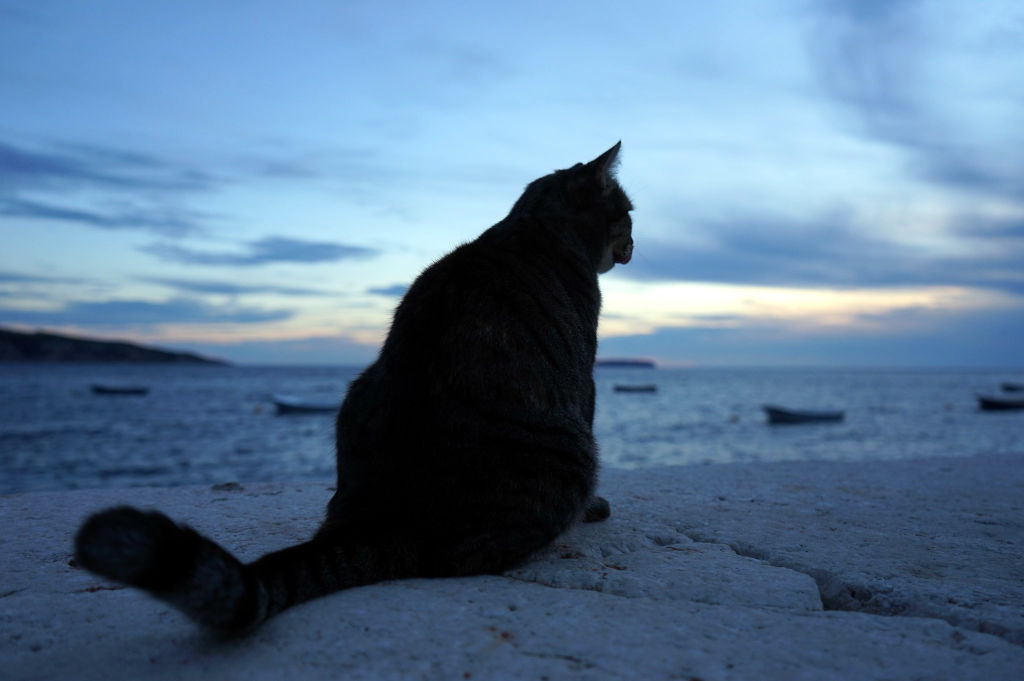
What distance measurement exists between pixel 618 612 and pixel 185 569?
1243 millimetres

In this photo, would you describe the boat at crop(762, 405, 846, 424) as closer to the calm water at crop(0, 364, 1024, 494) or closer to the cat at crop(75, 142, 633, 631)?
the calm water at crop(0, 364, 1024, 494)

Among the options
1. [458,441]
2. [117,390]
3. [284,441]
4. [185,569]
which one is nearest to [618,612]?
[458,441]

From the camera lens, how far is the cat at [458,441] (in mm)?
2379

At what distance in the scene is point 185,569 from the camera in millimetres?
1627

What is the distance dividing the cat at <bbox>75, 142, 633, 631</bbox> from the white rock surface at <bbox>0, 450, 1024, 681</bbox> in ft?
0.39

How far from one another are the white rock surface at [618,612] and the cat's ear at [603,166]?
186 cm

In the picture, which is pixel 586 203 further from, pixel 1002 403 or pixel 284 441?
pixel 1002 403

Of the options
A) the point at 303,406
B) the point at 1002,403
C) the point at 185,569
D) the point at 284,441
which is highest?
the point at 185,569

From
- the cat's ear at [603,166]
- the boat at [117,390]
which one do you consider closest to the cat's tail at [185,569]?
the cat's ear at [603,166]

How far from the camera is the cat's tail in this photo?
60.5 inches

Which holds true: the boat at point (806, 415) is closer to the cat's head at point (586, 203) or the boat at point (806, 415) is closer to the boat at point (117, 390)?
the cat's head at point (586, 203)

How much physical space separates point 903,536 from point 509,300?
7.46 feet

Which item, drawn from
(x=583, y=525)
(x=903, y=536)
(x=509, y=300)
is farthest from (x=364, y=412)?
(x=903, y=536)

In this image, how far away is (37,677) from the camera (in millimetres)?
1691
